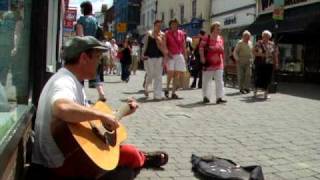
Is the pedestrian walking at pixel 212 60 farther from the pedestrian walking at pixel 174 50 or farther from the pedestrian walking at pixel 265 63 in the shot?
the pedestrian walking at pixel 265 63

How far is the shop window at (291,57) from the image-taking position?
24.0 meters

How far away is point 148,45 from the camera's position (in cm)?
1241

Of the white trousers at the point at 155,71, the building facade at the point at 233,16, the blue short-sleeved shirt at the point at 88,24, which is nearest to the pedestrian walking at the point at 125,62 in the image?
the white trousers at the point at 155,71

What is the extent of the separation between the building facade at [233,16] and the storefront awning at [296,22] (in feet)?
10.5

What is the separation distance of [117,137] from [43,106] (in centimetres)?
65

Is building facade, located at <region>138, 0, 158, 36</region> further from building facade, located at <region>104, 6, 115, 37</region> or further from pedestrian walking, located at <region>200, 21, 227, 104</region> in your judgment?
pedestrian walking, located at <region>200, 21, 227, 104</region>

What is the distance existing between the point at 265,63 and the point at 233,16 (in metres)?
18.6

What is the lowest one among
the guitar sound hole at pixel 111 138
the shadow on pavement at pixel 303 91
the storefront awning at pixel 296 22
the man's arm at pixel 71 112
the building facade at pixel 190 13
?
the shadow on pavement at pixel 303 91

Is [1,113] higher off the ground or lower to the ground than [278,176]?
higher

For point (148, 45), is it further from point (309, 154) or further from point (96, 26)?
point (309, 154)

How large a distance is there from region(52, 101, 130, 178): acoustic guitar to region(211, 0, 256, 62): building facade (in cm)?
2585

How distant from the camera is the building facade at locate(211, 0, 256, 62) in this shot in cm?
2963

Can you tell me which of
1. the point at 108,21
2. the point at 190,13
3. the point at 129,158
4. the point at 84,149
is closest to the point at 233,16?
the point at 108,21

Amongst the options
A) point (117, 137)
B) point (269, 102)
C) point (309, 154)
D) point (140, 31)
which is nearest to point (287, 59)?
point (269, 102)
